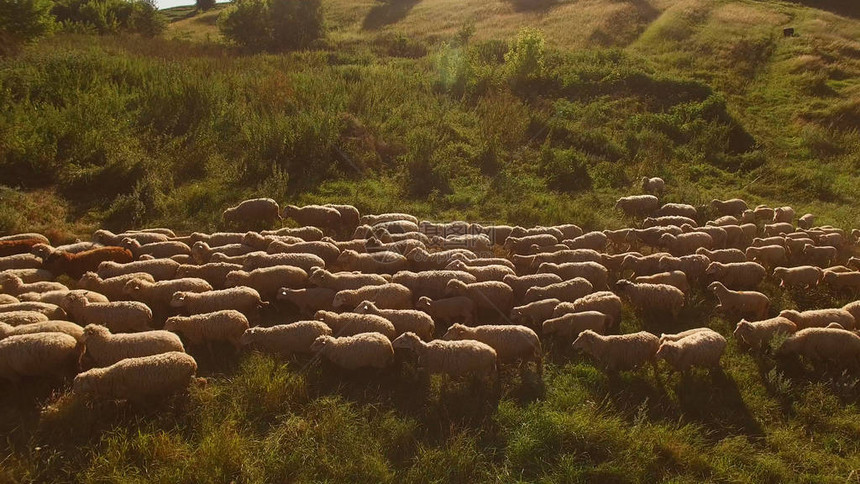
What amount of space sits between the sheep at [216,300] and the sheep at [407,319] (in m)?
1.82

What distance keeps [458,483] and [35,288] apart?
26.8ft

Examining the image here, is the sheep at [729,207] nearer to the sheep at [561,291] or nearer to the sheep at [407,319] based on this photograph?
the sheep at [561,291]

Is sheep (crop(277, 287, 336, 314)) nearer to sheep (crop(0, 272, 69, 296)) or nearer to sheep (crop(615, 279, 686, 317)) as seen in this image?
sheep (crop(0, 272, 69, 296))

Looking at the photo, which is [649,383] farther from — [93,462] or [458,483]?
[93,462]

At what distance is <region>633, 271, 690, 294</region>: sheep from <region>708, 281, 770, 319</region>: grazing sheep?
24.5 inches

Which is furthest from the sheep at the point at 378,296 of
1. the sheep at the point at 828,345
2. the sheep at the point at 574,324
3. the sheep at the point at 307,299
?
the sheep at the point at 828,345

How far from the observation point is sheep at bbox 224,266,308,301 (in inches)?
372

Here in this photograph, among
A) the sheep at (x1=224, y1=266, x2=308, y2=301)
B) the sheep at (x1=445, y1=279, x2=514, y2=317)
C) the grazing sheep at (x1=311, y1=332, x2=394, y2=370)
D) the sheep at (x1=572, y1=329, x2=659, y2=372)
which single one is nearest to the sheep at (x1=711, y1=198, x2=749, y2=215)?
the sheep at (x1=445, y1=279, x2=514, y2=317)

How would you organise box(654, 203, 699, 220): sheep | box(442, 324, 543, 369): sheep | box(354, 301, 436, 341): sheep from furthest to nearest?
box(654, 203, 699, 220): sheep
box(354, 301, 436, 341): sheep
box(442, 324, 543, 369): sheep

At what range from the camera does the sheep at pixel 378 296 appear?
902 cm

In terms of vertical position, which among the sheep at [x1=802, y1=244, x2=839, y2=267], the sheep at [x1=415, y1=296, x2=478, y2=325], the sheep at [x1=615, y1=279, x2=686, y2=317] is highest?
the sheep at [x1=415, y1=296, x2=478, y2=325]

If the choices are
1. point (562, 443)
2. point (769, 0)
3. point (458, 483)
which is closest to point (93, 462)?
point (458, 483)

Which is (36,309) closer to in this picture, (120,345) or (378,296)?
(120,345)

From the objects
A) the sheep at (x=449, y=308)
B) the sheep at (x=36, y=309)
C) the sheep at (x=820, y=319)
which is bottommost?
the sheep at (x=820, y=319)
